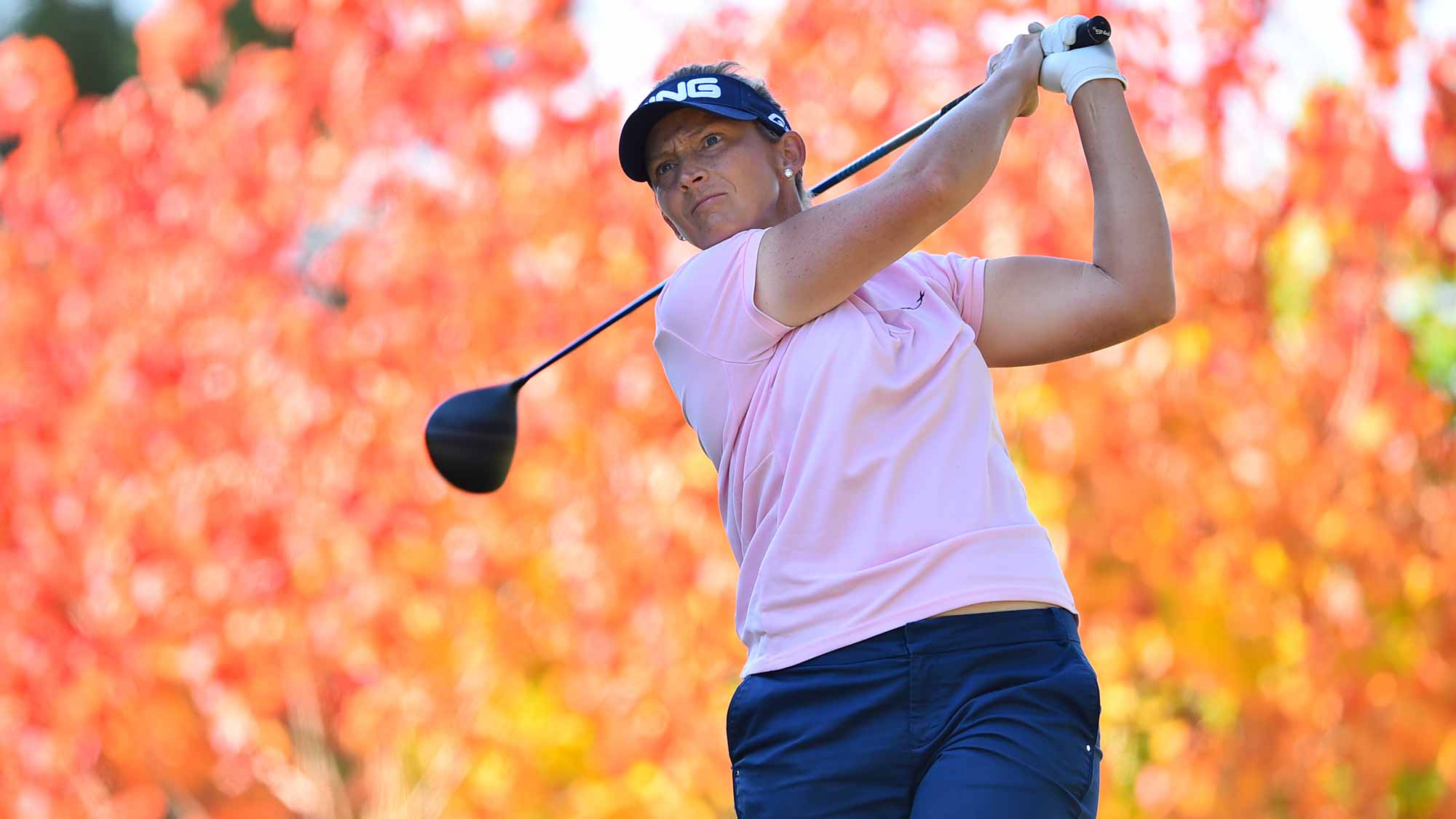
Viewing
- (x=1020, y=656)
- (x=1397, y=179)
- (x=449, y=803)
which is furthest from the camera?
(x=449, y=803)

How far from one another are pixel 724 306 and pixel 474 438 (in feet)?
2.54

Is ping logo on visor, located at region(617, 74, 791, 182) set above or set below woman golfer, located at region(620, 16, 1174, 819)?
above

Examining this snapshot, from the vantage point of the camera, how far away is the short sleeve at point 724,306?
175 centimetres

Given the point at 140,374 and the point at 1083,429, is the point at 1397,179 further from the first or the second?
the point at 140,374

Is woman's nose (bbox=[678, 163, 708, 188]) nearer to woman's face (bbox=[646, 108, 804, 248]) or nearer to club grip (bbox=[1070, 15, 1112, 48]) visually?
woman's face (bbox=[646, 108, 804, 248])

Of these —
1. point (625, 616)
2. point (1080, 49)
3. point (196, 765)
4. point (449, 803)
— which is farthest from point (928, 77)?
point (196, 765)

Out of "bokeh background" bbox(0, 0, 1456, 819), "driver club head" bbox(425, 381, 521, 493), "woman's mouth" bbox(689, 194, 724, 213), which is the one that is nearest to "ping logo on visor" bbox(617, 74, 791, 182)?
"woman's mouth" bbox(689, 194, 724, 213)

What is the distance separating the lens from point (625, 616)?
156 inches

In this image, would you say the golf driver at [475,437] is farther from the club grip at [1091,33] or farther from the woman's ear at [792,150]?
the club grip at [1091,33]

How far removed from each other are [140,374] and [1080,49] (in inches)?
118

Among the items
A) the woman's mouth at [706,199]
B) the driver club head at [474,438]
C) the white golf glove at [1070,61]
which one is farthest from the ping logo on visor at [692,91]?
the driver club head at [474,438]

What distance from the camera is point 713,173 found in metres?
1.95

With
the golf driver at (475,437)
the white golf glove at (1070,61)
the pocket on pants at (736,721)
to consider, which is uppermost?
the white golf glove at (1070,61)

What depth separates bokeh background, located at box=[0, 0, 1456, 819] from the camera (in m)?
3.86
